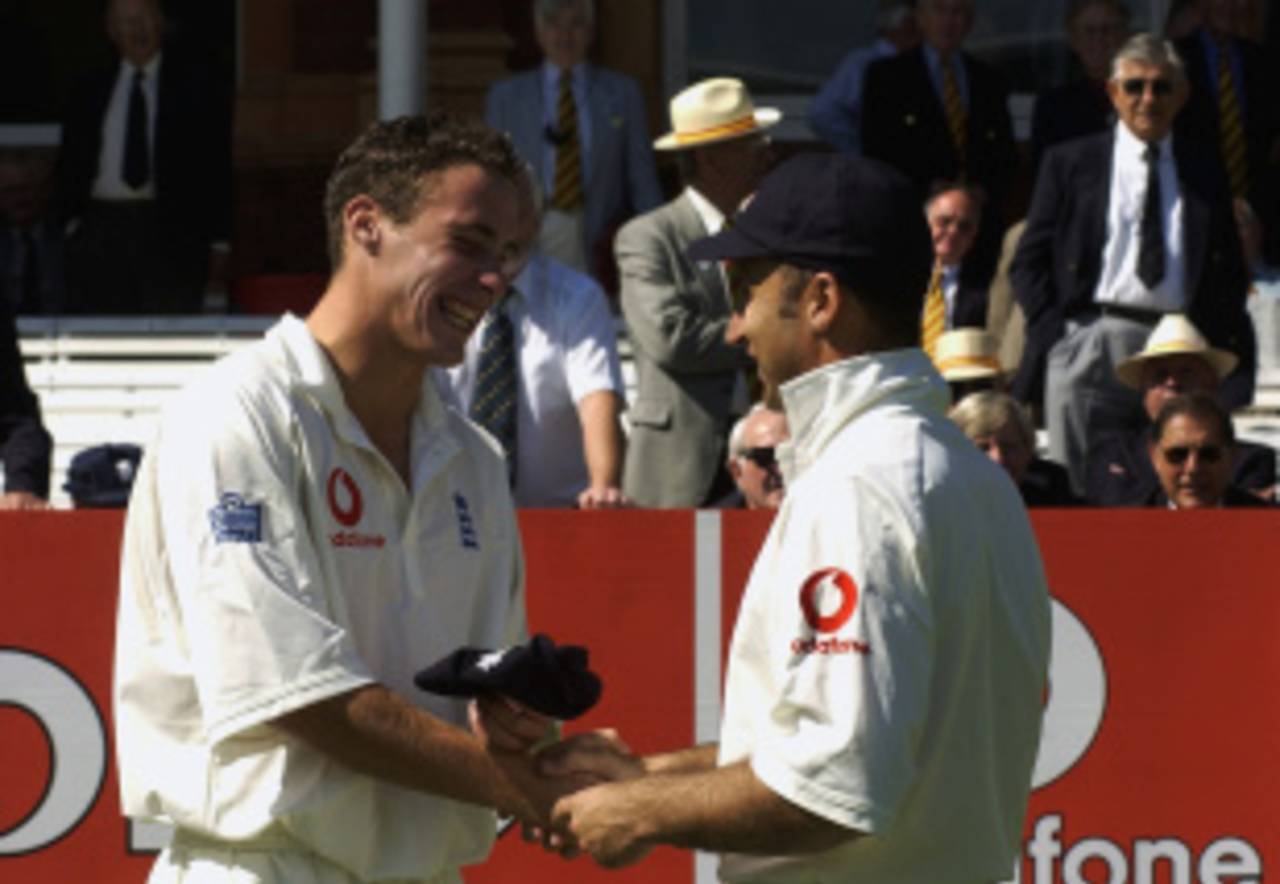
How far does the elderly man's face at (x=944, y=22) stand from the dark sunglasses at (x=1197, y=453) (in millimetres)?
3391

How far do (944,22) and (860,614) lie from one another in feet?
27.4

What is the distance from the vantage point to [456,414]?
5543mm

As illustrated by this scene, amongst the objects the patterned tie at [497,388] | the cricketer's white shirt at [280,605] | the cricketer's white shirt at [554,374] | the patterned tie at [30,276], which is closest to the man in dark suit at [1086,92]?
the cricketer's white shirt at [554,374]

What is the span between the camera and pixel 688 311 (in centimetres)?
1020

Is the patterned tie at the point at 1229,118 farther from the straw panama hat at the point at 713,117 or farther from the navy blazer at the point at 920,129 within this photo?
the straw panama hat at the point at 713,117

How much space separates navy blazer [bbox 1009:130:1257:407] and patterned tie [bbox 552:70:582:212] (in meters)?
2.08

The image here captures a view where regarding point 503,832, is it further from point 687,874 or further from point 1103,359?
point 1103,359

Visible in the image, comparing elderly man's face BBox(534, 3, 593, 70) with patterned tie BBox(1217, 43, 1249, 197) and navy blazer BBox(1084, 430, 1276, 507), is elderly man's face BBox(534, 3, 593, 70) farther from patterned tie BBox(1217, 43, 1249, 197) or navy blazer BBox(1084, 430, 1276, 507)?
navy blazer BBox(1084, 430, 1276, 507)

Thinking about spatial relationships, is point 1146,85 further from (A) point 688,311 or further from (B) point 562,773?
(B) point 562,773

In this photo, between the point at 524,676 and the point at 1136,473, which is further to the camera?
the point at 1136,473

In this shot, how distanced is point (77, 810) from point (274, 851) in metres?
2.54

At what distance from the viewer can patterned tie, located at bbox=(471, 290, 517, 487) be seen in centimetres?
958

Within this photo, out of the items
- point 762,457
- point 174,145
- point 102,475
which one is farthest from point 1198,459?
point 174,145

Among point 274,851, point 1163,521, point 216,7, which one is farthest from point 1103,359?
point 216,7
